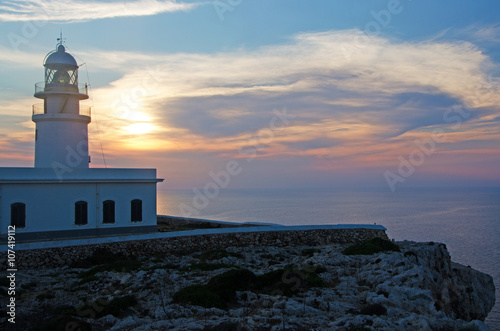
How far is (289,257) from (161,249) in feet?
16.7

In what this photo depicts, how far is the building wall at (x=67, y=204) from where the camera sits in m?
18.0

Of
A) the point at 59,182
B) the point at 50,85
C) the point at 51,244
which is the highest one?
the point at 50,85

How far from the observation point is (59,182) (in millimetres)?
18766

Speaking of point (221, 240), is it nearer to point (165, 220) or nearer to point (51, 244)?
point (51, 244)

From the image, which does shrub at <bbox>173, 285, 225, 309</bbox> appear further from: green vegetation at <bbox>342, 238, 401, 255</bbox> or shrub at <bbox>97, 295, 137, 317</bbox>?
green vegetation at <bbox>342, 238, 401, 255</bbox>

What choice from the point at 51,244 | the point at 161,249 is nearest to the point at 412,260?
the point at 161,249

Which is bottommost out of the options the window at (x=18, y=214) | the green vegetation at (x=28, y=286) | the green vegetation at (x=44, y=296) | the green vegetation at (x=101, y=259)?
the green vegetation at (x=44, y=296)

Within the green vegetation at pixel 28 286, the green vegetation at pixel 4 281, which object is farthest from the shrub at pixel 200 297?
the green vegetation at pixel 4 281

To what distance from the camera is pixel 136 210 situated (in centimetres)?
2073

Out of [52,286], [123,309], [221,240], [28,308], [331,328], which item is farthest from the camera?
[221,240]

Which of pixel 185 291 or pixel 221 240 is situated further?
pixel 221 240

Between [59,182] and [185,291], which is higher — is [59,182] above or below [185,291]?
above

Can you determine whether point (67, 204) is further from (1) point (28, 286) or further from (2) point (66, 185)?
(1) point (28, 286)

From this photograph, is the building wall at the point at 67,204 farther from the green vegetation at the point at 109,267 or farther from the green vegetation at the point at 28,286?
the green vegetation at the point at 28,286
